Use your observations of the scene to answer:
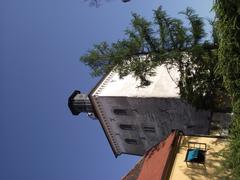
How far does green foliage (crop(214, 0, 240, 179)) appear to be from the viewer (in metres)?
13.3

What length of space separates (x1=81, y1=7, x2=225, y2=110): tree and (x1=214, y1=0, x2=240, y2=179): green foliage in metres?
7.06

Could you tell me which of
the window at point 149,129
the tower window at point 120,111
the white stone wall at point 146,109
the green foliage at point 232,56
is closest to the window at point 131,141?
the white stone wall at point 146,109

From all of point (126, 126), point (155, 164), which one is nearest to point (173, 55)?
point (155, 164)

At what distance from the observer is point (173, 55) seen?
22.2 m

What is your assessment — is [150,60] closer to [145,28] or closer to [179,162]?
[145,28]

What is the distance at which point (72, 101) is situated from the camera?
3753 cm

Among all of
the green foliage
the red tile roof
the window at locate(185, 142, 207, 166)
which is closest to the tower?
the red tile roof

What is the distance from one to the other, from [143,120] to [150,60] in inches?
328

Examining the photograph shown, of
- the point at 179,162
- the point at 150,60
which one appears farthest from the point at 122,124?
the point at 179,162

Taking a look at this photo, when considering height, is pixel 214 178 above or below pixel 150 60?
below

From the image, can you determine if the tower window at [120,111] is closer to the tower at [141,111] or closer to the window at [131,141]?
the tower at [141,111]

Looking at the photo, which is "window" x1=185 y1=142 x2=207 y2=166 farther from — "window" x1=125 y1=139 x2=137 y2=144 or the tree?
"window" x1=125 y1=139 x2=137 y2=144

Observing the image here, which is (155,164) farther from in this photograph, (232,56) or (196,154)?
(232,56)

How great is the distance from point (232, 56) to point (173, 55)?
8218mm
